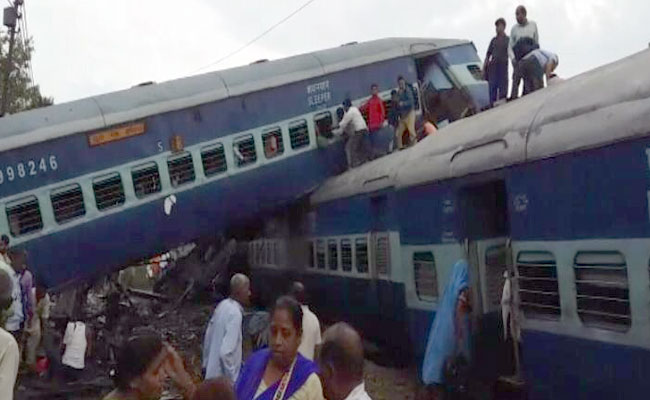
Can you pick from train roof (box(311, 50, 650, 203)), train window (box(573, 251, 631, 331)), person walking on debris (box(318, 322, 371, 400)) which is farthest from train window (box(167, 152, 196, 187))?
person walking on debris (box(318, 322, 371, 400))

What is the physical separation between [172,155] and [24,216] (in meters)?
2.35

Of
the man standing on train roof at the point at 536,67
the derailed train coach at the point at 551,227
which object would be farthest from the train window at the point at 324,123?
the derailed train coach at the point at 551,227

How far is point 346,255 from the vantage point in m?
15.8

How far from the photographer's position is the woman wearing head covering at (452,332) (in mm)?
9242

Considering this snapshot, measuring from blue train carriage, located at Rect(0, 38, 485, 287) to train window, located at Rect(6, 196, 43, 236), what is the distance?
0.05ft

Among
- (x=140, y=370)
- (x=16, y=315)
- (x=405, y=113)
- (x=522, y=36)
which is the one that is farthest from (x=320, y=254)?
(x=140, y=370)

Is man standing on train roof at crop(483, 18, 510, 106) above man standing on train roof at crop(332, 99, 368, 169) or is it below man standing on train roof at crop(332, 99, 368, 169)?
above

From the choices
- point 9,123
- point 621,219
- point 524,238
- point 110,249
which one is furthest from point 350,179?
point 621,219

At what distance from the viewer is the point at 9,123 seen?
16000 millimetres

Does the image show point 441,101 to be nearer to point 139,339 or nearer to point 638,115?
point 638,115

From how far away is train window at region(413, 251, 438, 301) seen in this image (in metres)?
10.5

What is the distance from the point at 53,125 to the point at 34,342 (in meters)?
3.62

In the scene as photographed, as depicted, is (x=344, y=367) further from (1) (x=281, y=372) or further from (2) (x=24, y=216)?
(2) (x=24, y=216)

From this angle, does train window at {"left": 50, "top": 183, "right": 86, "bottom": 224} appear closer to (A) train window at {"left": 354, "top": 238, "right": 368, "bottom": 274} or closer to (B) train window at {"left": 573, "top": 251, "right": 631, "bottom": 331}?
(A) train window at {"left": 354, "top": 238, "right": 368, "bottom": 274}
